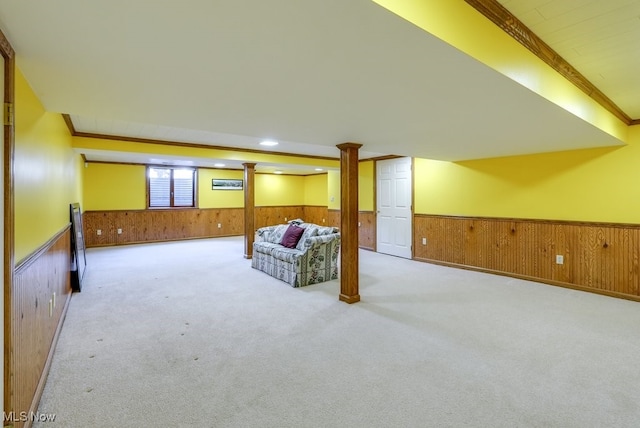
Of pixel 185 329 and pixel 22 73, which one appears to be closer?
pixel 22 73

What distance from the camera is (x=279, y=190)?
10906mm

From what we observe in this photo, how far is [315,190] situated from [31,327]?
9294mm

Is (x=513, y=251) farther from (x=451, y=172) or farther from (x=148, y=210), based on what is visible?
(x=148, y=210)

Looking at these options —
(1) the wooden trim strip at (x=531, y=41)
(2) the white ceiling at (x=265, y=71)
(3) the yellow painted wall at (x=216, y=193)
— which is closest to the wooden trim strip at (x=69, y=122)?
(2) the white ceiling at (x=265, y=71)

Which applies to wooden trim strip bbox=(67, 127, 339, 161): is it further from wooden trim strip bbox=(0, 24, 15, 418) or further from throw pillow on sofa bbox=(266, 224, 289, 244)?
wooden trim strip bbox=(0, 24, 15, 418)

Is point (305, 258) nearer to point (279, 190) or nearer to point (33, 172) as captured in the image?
point (33, 172)

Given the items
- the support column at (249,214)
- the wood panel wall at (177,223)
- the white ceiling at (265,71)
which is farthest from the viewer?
the wood panel wall at (177,223)

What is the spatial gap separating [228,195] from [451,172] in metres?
6.44

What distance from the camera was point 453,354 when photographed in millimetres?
2521

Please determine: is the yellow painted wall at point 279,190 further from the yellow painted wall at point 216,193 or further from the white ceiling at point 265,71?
the white ceiling at point 265,71

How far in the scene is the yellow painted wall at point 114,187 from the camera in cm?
754

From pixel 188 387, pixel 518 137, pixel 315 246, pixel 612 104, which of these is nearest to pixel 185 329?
pixel 188 387

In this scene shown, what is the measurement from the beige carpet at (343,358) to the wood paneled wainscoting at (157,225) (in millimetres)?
3932

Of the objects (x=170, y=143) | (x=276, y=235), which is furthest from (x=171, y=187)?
(x=276, y=235)
